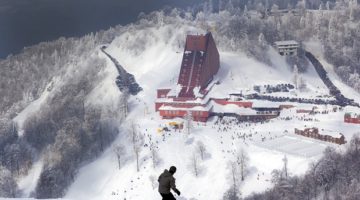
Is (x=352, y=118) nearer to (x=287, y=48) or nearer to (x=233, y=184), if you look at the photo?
(x=233, y=184)

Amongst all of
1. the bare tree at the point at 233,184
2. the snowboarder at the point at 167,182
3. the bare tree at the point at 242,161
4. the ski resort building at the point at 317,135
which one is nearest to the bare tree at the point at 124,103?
the bare tree at the point at 242,161

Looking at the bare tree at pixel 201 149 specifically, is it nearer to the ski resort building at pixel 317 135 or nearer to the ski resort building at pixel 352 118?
the ski resort building at pixel 317 135

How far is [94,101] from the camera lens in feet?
302

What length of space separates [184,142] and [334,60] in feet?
A: 132

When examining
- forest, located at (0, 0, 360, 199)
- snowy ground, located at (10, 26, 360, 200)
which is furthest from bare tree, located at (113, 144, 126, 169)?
forest, located at (0, 0, 360, 199)

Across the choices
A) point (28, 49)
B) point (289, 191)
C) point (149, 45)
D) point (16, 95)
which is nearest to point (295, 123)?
point (289, 191)

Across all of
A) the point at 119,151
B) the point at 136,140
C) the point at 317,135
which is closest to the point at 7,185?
the point at 119,151

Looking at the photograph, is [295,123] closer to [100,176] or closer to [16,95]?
[100,176]

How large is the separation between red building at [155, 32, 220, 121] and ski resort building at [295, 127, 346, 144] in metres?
13.6

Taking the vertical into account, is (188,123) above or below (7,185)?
above

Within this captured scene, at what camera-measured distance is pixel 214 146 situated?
72.2 meters

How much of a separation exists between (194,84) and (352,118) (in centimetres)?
2119

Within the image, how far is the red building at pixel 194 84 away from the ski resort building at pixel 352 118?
16.3m

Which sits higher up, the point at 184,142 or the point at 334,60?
the point at 334,60
